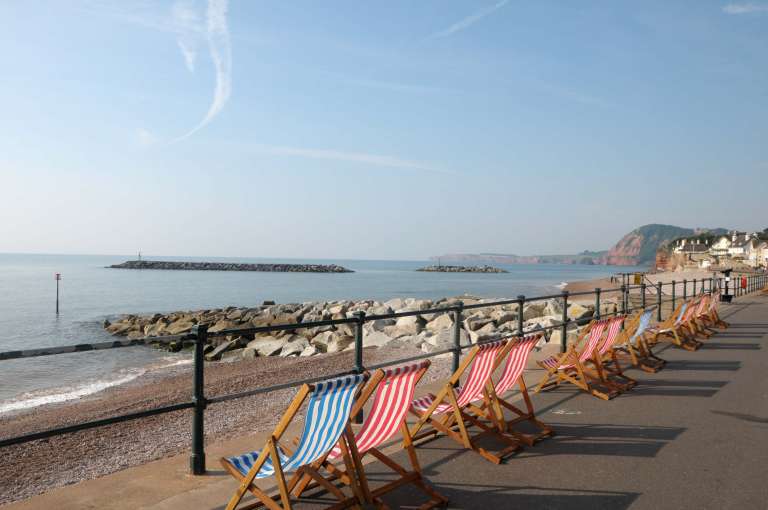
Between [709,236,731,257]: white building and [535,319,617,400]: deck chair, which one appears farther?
[709,236,731,257]: white building

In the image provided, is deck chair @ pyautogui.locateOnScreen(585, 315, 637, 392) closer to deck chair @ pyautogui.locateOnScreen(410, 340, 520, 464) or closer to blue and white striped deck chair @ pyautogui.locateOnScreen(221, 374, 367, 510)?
deck chair @ pyautogui.locateOnScreen(410, 340, 520, 464)

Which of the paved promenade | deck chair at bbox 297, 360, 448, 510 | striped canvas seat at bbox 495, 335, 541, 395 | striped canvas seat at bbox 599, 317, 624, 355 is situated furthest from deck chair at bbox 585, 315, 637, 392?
deck chair at bbox 297, 360, 448, 510

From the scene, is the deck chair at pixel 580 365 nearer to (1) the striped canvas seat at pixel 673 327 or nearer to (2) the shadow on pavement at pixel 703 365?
(2) the shadow on pavement at pixel 703 365

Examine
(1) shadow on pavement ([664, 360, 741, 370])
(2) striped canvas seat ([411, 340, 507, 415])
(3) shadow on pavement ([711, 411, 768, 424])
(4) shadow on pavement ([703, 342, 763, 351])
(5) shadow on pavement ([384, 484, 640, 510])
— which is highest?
(2) striped canvas seat ([411, 340, 507, 415])

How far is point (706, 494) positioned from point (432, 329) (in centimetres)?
1628

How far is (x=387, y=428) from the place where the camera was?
3.98 metres

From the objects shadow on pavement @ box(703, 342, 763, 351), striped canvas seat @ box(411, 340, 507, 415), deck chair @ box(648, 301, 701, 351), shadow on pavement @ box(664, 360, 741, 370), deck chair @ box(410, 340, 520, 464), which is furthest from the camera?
shadow on pavement @ box(703, 342, 763, 351)

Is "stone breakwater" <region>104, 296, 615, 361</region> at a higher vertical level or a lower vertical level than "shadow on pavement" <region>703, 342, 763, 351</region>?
lower

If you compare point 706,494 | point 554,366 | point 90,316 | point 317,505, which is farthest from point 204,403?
point 90,316

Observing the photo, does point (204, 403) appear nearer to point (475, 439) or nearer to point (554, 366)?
point (475, 439)

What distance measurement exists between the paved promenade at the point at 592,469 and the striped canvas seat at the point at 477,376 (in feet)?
1.12

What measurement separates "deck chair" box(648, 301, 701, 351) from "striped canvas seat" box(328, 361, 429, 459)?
913 centimetres

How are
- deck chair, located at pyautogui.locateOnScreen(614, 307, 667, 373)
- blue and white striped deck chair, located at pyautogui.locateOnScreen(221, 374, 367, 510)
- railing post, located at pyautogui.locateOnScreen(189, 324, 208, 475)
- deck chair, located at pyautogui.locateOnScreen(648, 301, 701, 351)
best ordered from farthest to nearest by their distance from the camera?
deck chair, located at pyautogui.locateOnScreen(648, 301, 701, 351) < deck chair, located at pyautogui.locateOnScreen(614, 307, 667, 373) < railing post, located at pyautogui.locateOnScreen(189, 324, 208, 475) < blue and white striped deck chair, located at pyautogui.locateOnScreen(221, 374, 367, 510)

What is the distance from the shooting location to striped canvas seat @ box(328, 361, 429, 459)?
3.90m
